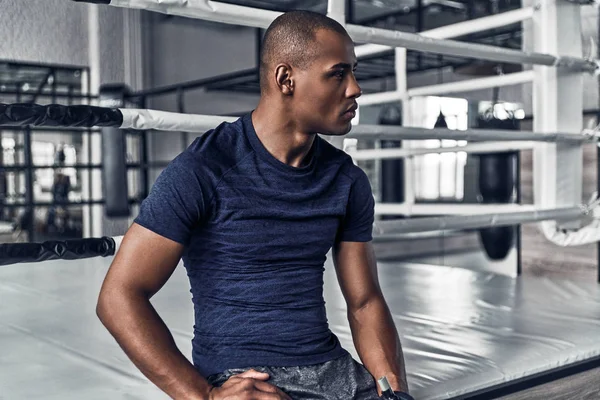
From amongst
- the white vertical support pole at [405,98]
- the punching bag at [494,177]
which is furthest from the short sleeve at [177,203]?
the punching bag at [494,177]

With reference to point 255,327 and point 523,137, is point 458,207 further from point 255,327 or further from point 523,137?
point 255,327

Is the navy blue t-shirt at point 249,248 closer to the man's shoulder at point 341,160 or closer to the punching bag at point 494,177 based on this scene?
the man's shoulder at point 341,160

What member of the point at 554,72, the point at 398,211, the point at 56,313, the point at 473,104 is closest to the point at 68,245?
the point at 56,313

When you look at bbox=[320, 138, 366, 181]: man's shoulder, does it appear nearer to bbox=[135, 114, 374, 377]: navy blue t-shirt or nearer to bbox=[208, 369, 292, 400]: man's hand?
bbox=[135, 114, 374, 377]: navy blue t-shirt

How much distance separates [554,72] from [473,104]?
4.21 metres

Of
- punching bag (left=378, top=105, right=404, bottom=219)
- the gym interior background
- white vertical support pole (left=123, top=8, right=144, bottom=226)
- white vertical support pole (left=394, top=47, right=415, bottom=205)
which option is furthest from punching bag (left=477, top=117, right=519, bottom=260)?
white vertical support pole (left=123, top=8, right=144, bottom=226)

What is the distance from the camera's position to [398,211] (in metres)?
2.62

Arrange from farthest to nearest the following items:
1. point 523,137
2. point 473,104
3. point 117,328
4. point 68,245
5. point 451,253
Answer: point 473,104 → point 451,253 → point 523,137 → point 68,245 → point 117,328

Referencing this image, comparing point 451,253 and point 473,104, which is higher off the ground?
point 473,104

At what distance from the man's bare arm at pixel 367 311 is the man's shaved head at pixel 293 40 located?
304 millimetres

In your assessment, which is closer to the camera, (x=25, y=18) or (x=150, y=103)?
(x=25, y=18)

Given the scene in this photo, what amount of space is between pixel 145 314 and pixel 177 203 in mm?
144

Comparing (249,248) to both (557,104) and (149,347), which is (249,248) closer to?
(149,347)

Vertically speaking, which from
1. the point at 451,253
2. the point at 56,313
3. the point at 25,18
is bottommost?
the point at 451,253
